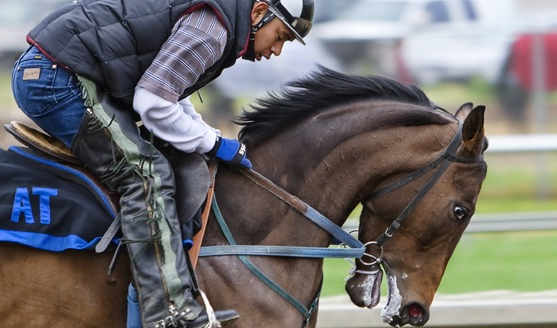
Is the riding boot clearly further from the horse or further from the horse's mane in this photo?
the horse's mane

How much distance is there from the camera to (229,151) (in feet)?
14.1

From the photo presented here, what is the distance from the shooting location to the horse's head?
4.44 meters

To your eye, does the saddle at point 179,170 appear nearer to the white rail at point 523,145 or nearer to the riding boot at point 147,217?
the riding boot at point 147,217

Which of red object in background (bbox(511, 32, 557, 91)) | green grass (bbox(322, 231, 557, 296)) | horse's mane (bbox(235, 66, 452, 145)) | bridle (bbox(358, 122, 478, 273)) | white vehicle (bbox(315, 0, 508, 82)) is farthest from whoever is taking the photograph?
white vehicle (bbox(315, 0, 508, 82))

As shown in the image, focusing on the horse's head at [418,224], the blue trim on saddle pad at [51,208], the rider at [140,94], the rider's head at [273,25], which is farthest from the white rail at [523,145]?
the blue trim on saddle pad at [51,208]

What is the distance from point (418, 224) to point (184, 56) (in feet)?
4.02

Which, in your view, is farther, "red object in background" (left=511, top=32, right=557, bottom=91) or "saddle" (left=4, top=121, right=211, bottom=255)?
"red object in background" (left=511, top=32, right=557, bottom=91)

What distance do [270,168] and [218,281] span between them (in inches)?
21.9

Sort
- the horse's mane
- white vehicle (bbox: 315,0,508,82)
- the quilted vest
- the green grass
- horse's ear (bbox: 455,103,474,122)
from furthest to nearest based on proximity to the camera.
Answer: white vehicle (bbox: 315,0,508,82) → the green grass → horse's ear (bbox: 455,103,474,122) → the horse's mane → the quilted vest

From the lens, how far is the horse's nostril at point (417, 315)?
4523 millimetres

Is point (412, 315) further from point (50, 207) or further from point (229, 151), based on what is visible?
point (50, 207)

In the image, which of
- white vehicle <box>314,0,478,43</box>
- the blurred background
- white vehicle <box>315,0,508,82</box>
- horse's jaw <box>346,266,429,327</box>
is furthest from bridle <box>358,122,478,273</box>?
white vehicle <box>314,0,478,43</box>

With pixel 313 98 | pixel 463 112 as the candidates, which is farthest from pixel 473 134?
pixel 313 98

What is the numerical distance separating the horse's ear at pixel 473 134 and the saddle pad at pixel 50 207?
4.81 feet
